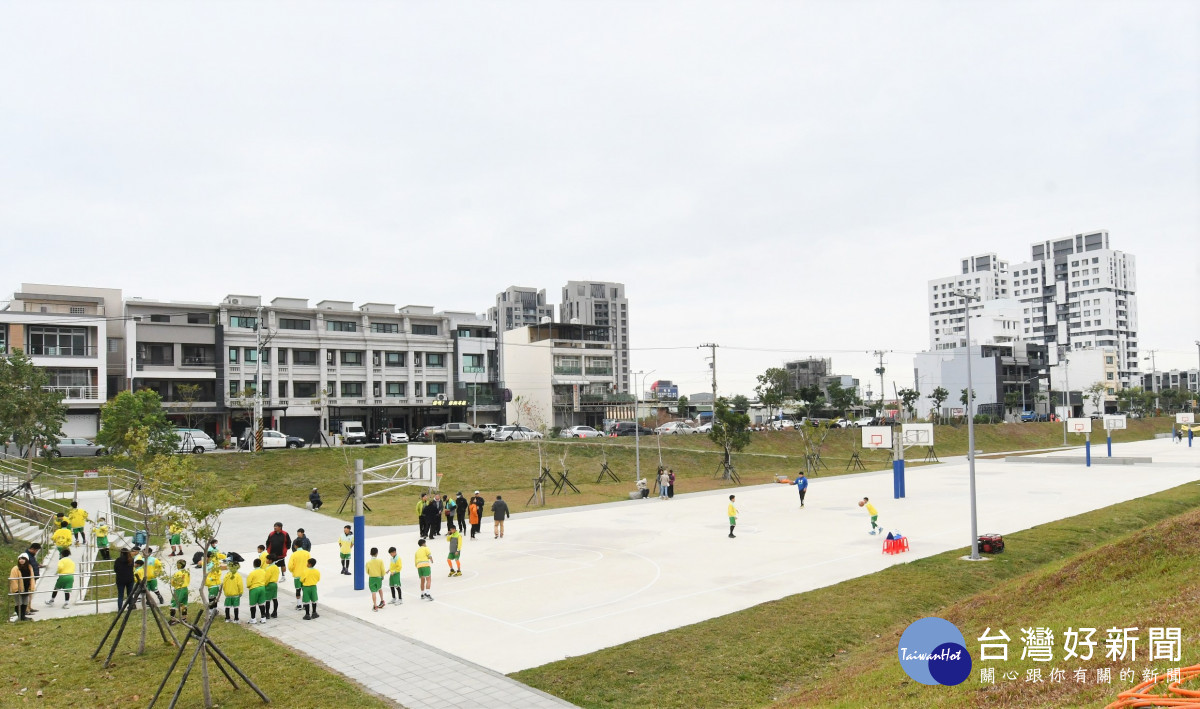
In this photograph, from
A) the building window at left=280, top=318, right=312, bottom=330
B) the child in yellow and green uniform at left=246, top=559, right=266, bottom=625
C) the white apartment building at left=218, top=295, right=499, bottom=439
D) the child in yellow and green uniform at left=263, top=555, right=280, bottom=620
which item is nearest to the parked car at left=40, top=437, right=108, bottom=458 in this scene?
the white apartment building at left=218, top=295, right=499, bottom=439

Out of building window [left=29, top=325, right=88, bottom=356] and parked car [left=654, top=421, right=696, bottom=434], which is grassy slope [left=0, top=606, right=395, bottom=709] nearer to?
building window [left=29, top=325, right=88, bottom=356]

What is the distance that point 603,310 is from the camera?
585ft

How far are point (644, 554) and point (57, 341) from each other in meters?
52.4

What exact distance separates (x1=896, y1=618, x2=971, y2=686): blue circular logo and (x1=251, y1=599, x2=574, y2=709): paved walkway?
639 cm

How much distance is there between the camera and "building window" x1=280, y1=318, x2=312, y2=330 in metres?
68.1

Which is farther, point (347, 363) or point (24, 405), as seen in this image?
point (347, 363)

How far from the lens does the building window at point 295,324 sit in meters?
68.1

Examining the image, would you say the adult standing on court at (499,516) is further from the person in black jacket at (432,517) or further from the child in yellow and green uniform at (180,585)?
the child in yellow and green uniform at (180,585)

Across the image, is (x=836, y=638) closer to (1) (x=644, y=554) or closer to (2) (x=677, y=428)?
(1) (x=644, y=554)

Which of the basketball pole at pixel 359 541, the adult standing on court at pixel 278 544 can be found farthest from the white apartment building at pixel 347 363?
the basketball pole at pixel 359 541

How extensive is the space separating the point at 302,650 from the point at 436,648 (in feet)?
8.71

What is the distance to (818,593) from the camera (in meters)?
18.0

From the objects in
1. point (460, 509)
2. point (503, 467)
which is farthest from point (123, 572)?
point (503, 467)

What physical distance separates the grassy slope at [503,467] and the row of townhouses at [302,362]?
4565 millimetres
